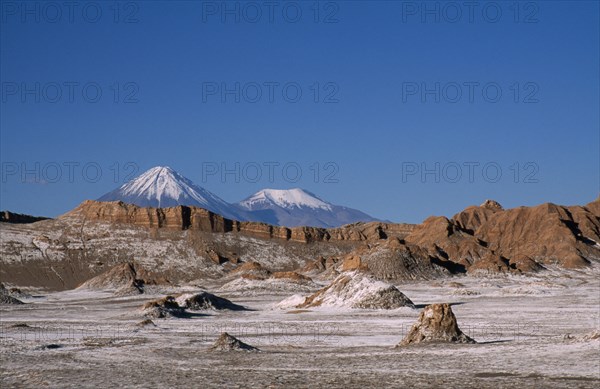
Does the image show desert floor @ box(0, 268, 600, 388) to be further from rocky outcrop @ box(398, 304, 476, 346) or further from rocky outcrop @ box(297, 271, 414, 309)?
rocky outcrop @ box(297, 271, 414, 309)

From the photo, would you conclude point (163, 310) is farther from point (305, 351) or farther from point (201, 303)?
point (305, 351)

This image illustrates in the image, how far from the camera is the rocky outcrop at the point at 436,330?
101 ft

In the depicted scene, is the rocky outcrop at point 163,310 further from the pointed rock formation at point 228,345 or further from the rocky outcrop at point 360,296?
the pointed rock formation at point 228,345

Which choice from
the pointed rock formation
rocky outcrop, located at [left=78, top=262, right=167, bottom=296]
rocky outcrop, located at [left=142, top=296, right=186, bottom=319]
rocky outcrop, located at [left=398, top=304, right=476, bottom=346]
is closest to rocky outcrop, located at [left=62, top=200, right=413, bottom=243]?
rocky outcrop, located at [left=78, top=262, right=167, bottom=296]

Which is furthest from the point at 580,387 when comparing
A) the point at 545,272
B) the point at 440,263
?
the point at 545,272

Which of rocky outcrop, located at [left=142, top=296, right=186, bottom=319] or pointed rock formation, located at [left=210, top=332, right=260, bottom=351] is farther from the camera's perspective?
rocky outcrop, located at [left=142, top=296, right=186, bottom=319]

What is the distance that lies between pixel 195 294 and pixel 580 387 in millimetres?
45294

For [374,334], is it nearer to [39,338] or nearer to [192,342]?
[192,342]

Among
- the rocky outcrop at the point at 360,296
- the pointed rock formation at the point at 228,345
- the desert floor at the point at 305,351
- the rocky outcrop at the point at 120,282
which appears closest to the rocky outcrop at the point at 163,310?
the desert floor at the point at 305,351

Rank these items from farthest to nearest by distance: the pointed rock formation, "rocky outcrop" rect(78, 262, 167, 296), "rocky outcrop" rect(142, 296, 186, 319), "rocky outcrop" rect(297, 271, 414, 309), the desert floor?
"rocky outcrop" rect(78, 262, 167, 296) → "rocky outcrop" rect(297, 271, 414, 309) → "rocky outcrop" rect(142, 296, 186, 319) → the pointed rock formation → the desert floor

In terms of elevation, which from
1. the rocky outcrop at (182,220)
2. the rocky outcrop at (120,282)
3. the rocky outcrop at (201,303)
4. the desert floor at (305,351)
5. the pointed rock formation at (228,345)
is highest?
the rocky outcrop at (182,220)

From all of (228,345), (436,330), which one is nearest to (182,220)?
(228,345)

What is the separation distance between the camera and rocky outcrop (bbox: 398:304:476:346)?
101ft

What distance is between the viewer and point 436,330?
3100 cm
